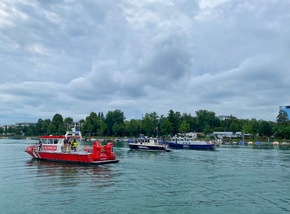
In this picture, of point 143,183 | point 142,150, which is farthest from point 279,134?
point 143,183

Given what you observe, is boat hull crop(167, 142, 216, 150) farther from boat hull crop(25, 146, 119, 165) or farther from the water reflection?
A: the water reflection

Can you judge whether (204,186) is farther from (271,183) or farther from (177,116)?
(177,116)

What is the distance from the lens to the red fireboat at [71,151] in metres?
48.9

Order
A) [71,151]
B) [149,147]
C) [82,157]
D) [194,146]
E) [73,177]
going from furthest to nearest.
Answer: [194,146], [149,147], [71,151], [82,157], [73,177]

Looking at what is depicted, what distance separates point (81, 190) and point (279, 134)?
154m

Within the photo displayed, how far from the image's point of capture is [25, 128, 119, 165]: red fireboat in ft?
161

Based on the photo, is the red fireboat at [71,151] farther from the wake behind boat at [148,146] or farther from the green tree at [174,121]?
the green tree at [174,121]

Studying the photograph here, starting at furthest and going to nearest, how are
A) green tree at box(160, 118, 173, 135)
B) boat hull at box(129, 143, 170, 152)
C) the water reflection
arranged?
green tree at box(160, 118, 173, 135), boat hull at box(129, 143, 170, 152), the water reflection

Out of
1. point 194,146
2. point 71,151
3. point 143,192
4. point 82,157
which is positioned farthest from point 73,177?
point 194,146

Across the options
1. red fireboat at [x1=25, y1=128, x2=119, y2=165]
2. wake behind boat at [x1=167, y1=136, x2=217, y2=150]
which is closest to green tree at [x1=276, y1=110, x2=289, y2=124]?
wake behind boat at [x1=167, y1=136, x2=217, y2=150]

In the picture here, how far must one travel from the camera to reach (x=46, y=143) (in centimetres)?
5600

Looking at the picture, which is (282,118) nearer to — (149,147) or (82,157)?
(149,147)

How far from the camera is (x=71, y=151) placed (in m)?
52.2

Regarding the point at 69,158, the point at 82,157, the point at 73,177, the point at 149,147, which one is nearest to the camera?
the point at 73,177
